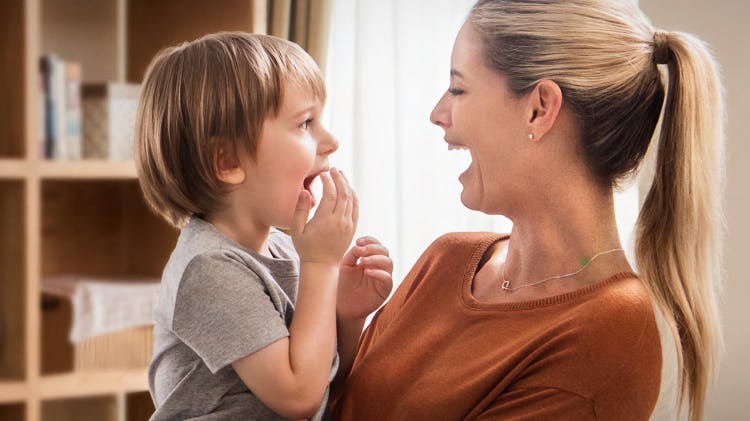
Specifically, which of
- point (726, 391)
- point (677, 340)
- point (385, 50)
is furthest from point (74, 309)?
point (726, 391)

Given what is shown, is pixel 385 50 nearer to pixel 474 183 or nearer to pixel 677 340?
pixel 474 183

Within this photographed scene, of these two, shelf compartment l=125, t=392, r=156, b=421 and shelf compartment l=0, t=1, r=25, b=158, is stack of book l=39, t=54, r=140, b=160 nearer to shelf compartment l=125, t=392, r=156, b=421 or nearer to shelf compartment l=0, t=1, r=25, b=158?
shelf compartment l=0, t=1, r=25, b=158

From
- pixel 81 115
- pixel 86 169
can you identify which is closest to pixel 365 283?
pixel 86 169

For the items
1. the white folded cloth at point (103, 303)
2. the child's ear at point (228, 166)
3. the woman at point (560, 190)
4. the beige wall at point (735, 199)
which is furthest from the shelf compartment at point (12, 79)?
the beige wall at point (735, 199)

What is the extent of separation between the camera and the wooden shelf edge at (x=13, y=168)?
2219mm

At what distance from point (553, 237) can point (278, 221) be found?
0.42m

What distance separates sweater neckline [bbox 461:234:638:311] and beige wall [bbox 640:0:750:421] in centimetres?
144

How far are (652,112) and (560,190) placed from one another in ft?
0.63

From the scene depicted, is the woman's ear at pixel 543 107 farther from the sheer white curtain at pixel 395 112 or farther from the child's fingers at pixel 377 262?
the sheer white curtain at pixel 395 112

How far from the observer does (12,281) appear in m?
2.32

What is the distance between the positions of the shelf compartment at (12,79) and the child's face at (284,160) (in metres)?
1.14

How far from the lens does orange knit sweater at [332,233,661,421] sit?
115 cm

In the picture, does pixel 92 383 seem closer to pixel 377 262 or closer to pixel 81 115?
pixel 81 115

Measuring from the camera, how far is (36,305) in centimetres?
228
